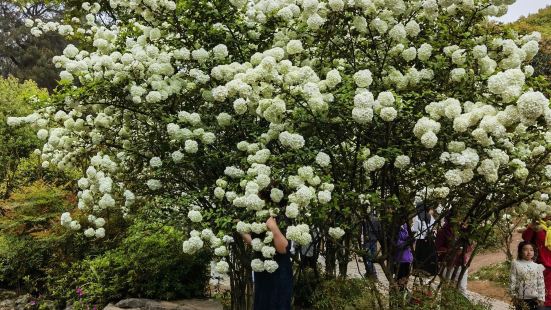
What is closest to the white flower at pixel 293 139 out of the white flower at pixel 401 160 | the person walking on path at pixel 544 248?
the white flower at pixel 401 160

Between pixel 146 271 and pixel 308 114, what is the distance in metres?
3.27

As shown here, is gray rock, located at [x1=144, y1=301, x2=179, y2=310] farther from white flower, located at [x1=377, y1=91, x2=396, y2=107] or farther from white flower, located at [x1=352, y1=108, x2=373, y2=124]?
white flower, located at [x1=377, y1=91, x2=396, y2=107]

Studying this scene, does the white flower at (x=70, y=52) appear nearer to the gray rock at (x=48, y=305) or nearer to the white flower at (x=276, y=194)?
the white flower at (x=276, y=194)

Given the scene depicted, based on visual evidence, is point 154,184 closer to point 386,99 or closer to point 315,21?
point 315,21

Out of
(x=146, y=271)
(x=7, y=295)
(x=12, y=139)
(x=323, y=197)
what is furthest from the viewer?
(x=12, y=139)

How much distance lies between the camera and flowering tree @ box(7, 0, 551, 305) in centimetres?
392

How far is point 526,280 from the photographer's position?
607 cm

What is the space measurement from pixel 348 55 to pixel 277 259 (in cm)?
192

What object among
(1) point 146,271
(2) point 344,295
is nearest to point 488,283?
(2) point 344,295

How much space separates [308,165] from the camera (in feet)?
13.9

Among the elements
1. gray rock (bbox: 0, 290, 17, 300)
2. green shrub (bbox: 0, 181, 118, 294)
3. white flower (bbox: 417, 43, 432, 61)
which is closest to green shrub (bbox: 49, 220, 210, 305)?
green shrub (bbox: 0, 181, 118, 294)

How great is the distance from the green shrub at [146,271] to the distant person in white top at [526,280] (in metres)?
3.63

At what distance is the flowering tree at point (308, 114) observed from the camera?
3.92 m

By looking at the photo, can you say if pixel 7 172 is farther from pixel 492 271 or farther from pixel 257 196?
pixel 492 271
